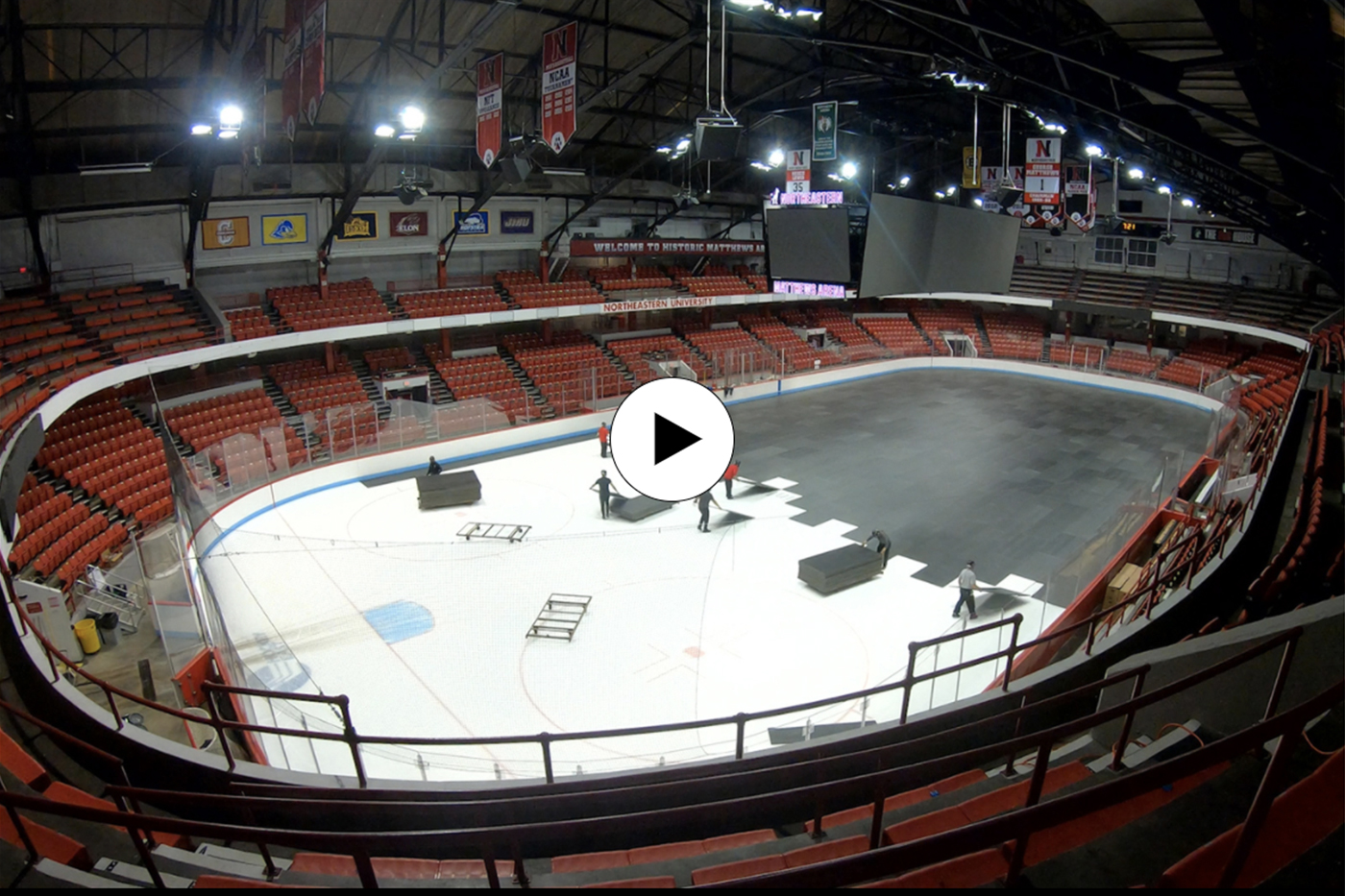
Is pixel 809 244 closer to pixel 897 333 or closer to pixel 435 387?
pixel 435 387

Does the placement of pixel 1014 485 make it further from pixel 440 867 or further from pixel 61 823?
pixel 61 823

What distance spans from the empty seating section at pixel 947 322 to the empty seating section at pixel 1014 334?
0.68m

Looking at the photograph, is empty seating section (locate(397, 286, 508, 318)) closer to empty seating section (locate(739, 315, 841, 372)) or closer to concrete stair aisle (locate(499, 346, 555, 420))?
concrete stair aisle (locate(499, 346, 555, 420))

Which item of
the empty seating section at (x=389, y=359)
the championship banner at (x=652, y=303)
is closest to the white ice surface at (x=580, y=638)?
the empty seating section at (x=389, y=359)

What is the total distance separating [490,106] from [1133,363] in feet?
91.5

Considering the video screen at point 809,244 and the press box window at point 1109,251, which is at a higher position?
the press box window at point 1109,251

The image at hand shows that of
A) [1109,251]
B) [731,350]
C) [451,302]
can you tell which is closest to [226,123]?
[451,302]

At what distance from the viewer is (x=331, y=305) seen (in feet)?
79.4

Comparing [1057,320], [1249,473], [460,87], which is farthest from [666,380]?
[1057,320]

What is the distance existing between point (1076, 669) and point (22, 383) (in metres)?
17.0

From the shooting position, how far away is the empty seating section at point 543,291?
28.4 m

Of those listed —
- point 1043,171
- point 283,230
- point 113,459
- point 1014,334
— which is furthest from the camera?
point 1014,334

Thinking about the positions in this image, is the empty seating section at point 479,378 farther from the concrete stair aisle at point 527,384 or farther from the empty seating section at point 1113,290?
the empty seating section at point 1113,290
